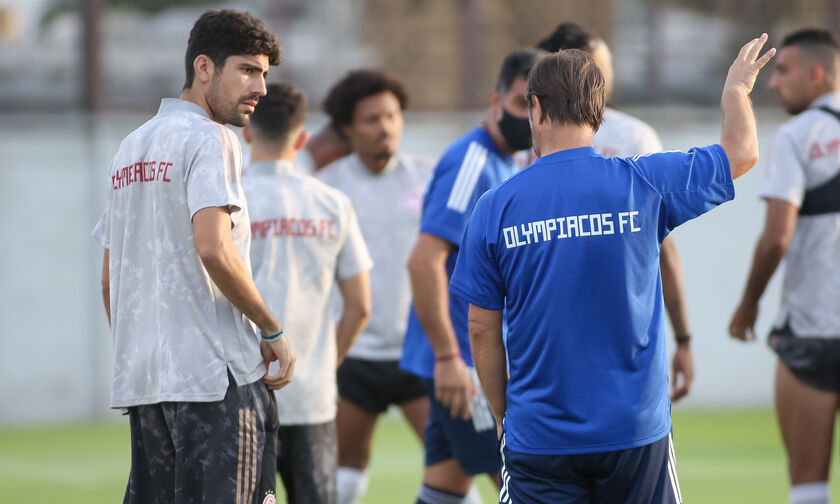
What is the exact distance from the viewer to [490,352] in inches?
120

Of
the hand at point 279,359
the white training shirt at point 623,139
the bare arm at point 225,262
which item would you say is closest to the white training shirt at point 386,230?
the white training shirt at point 623,139

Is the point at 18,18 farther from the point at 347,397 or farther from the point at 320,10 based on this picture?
the point at 347,397

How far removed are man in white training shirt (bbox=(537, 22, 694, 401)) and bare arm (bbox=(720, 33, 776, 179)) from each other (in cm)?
128

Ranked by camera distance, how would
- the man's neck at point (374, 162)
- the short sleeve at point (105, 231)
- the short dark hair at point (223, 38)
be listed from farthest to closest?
the man's neck at point (374, 162), the short sleeve at point (105, 231), the short dark hair at point (223, 38)

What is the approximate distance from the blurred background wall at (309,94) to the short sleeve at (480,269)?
7.46 metres

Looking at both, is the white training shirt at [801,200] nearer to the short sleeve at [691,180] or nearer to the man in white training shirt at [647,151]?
the man in white training shirt at [647,151]

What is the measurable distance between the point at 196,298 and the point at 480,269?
2.62 feet

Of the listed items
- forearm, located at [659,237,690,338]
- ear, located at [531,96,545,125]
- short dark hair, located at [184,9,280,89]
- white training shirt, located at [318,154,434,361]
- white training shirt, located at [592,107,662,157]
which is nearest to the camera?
ear, located at [531,96,545,125]

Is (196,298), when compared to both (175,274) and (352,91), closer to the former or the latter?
(175,274)

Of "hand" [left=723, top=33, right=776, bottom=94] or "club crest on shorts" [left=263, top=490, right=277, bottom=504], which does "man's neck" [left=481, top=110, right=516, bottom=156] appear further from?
"club crest on shorts" [left=263, top=490, right=277, bottom=504]

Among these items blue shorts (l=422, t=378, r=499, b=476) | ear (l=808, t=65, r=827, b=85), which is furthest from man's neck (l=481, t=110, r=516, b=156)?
ear (l=808, t=65, r=827, b=85)

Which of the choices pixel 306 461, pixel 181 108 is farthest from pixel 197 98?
pixel 306 461

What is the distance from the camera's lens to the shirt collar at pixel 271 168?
4.15m

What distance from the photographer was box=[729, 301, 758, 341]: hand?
191 inches
